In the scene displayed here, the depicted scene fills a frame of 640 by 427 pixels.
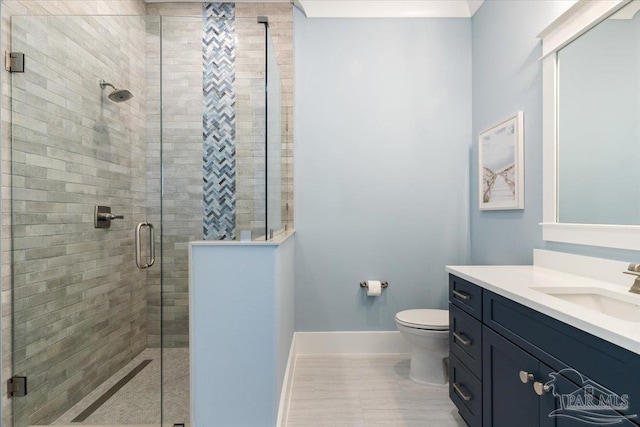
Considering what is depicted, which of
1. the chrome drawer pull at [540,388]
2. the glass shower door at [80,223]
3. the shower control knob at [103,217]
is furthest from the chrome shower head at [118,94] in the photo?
the chrome drawer pull at [540,388]

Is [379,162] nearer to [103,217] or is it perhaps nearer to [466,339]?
[466,339]

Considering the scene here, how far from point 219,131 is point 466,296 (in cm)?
143

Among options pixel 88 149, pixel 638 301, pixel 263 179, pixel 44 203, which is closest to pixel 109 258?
pixel 44 203

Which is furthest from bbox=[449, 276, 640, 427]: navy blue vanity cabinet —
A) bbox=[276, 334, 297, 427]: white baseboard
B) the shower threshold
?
the shower threshold

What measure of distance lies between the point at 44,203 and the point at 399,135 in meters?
2.30

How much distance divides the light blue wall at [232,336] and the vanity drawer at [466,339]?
2.93 ft

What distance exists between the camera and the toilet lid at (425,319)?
2258 millimetres

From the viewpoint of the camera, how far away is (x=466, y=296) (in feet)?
5.73

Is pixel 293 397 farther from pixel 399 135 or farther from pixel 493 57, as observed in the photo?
pixel 493 57

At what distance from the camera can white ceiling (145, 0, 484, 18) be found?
2.83 meters

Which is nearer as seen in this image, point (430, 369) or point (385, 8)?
point (430, 369)

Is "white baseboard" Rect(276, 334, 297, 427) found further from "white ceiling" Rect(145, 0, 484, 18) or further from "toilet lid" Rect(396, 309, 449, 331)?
"white ceiling" Rect(145, 0, 484, 18)

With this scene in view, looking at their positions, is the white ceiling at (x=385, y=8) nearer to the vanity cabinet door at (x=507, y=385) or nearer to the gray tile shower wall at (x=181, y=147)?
the gray tile shower wall at (x=181, y=147)

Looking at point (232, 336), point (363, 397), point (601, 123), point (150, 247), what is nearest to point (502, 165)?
point (601, 123)
